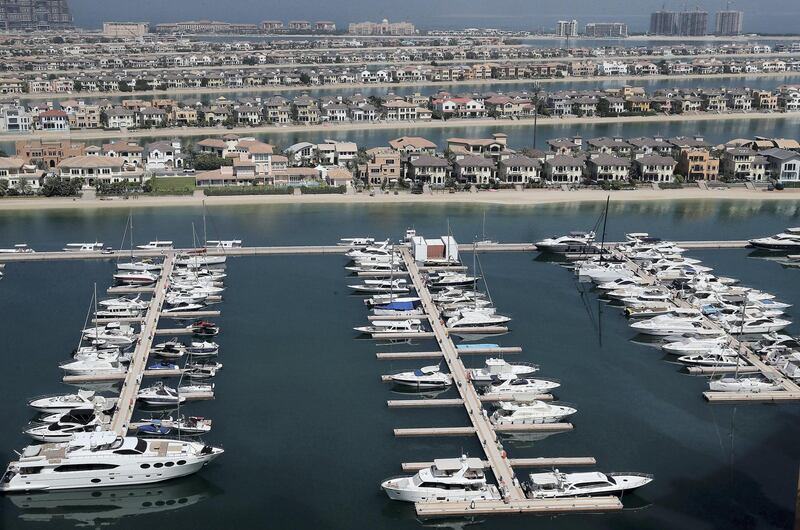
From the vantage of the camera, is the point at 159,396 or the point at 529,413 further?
the point at 159,396

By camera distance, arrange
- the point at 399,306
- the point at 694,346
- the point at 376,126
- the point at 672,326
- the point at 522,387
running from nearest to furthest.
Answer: the point at 522,387
the point at 694,346
the point at 672,326
the point at 399,306
the point at 376,126

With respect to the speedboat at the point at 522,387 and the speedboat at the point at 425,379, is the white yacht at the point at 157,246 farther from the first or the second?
the speedboat at the point at 522,387

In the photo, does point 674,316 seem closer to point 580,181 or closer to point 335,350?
point 335,350

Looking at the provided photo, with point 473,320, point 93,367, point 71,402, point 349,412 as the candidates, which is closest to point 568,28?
point 473,320

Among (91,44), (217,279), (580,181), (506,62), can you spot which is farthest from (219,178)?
(91,44)

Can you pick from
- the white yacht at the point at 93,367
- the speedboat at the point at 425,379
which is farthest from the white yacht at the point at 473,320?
the white yacht at the point at 93,367

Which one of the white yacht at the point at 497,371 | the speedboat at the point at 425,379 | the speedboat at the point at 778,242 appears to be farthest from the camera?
the speedboat at the point at 778,242

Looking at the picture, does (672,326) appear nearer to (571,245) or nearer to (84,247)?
(571,245)
